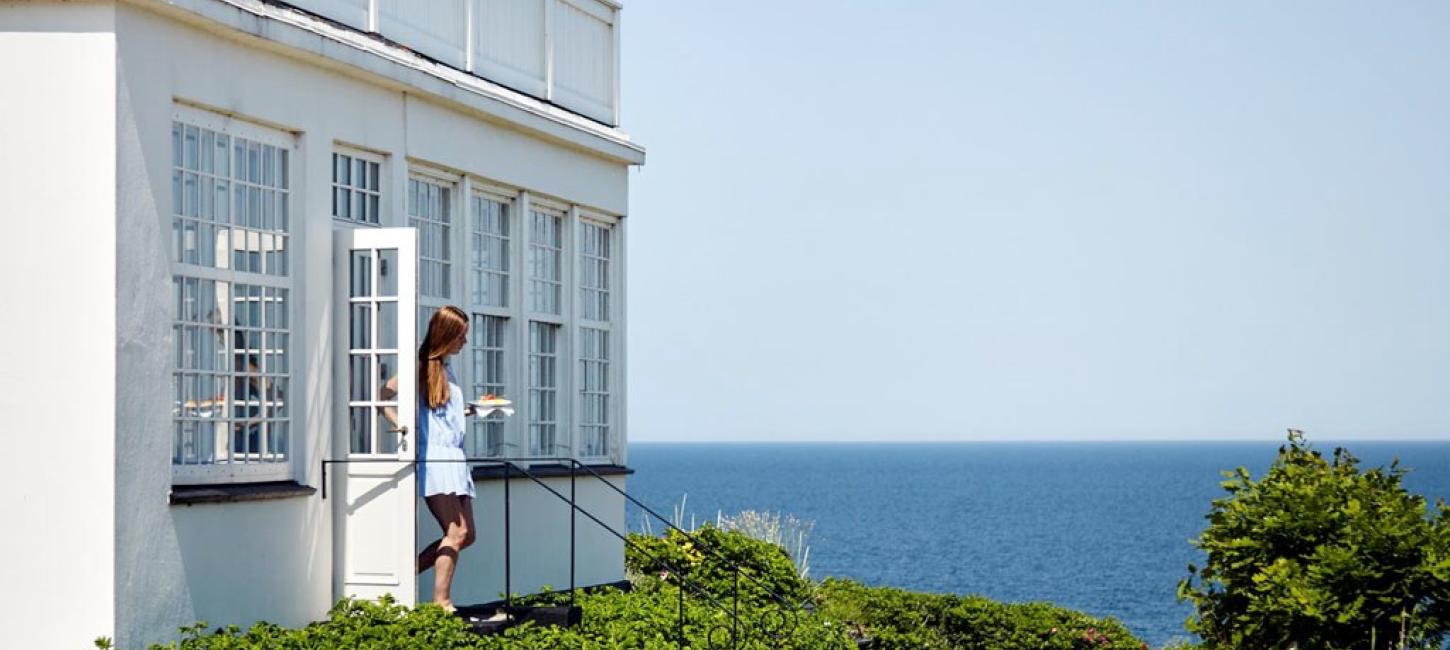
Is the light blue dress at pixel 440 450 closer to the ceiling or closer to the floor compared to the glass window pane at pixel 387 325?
closer to the floor

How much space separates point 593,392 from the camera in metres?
18.7

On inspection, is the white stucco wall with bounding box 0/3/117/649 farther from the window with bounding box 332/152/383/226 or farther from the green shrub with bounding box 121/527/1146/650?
the window with bounding box 332/152/383/226

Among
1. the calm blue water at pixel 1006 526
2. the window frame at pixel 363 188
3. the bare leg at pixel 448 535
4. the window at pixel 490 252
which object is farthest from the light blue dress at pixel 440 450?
the calm blue water at pixel 1006 526

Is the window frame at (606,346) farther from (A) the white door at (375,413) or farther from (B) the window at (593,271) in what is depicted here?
(A) the white door at (375,413)

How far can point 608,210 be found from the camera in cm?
1872

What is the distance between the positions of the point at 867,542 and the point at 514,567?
73194 millimetres

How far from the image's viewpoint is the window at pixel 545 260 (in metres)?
17.5

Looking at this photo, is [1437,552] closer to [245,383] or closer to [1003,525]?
[245,383]

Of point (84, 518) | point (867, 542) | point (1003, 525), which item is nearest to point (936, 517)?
point (1003, 525)

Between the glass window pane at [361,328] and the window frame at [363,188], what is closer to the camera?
the glass window pane at [361,328]

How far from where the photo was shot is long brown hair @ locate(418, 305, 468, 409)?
→ 13.9 m

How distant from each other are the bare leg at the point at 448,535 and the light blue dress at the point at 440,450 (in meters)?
0.11

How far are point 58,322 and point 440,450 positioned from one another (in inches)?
129

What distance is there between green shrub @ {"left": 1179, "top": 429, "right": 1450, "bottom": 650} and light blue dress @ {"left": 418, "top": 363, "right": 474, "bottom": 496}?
553cm
